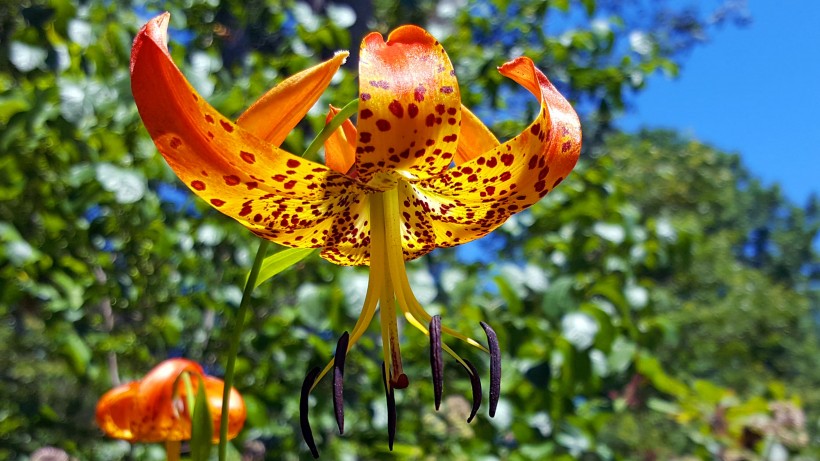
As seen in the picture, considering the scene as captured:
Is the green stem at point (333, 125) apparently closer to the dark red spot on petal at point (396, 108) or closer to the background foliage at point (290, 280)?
the dark red spot on petal at point (396, 108)

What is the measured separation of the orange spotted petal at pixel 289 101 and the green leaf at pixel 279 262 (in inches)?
5.1

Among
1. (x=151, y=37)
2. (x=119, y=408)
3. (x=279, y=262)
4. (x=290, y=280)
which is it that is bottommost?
(x=290, y=280)

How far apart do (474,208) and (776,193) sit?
29.7 meters

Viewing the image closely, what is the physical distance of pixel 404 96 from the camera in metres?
0.55

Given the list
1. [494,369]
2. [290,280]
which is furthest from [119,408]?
[290,280]

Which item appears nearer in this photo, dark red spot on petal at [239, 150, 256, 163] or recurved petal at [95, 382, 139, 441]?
dark red spot on petal at [239, 150, 256, 163]

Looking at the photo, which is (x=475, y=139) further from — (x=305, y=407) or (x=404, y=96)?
(x=305, y=407)

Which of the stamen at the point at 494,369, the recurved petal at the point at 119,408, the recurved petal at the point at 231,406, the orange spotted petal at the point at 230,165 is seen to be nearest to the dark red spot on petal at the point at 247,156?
the orange spotted petal at the point at 230,165

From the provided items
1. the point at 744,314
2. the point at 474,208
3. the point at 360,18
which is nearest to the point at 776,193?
the point at 744,314

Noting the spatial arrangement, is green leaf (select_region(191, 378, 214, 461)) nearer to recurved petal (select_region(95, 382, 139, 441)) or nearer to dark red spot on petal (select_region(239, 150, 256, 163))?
dark red spot on petal (select_region(239, 150, 256, 163))

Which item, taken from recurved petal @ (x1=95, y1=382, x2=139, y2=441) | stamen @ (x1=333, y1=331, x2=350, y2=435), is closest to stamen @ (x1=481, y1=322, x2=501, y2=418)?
stamen @ (x1=333, y1=331, x2=350, y2=435)

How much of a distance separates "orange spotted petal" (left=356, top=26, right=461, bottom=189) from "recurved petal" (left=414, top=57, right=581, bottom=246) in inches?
2.7

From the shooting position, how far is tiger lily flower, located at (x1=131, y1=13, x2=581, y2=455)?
1.73 feet

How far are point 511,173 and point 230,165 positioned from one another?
25 centimetres
